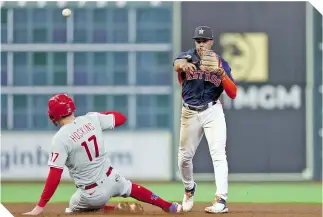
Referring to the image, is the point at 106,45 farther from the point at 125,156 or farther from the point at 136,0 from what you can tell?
the point at 125,156

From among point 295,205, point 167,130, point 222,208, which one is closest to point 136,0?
point 167,130

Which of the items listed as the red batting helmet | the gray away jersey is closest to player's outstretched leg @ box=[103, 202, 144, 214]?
the gray away jersey

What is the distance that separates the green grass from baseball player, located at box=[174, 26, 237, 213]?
2579 mm

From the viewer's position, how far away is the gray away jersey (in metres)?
7.17

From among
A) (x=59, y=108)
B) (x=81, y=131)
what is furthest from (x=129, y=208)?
(x=59, y=108)

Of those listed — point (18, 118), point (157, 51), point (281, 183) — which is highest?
point (157, 51)

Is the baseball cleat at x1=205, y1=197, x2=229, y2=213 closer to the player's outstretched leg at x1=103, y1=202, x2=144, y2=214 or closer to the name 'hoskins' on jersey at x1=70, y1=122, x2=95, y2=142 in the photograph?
the player's outstretched leg at x1=103, y1=202, x2=144, y2=214

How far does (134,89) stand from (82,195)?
6456 mm

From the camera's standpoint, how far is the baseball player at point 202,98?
777 centimetres

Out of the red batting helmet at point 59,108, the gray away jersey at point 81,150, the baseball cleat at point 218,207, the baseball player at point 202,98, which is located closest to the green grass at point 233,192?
the baseball player at point 202,98

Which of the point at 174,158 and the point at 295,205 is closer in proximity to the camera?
the point at 295,205

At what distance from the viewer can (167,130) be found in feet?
45.5

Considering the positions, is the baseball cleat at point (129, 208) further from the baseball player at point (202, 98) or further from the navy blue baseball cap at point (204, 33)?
the navy blue baseball cap at point (204, 33)

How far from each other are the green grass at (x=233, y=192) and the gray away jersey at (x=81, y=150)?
126 inches
